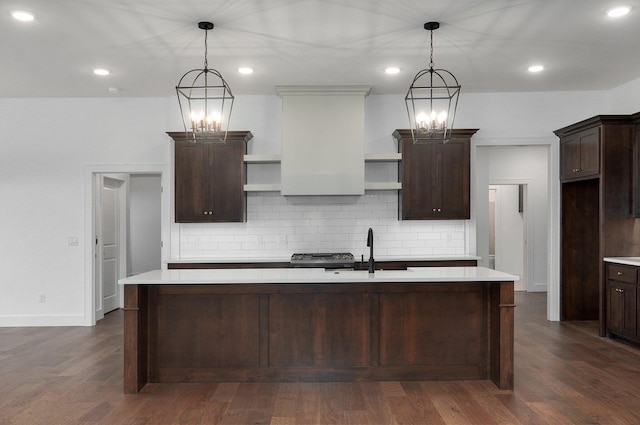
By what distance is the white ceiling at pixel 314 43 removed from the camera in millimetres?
→ 3866

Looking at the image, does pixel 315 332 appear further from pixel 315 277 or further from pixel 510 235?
pixel 510 235

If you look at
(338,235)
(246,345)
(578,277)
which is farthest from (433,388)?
(578,277)

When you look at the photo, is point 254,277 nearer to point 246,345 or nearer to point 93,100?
point 246,345

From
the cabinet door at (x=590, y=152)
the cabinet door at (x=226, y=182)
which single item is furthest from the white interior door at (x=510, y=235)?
the cabinet door at (x=226, y=182)

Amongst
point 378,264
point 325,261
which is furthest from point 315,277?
point 378,264

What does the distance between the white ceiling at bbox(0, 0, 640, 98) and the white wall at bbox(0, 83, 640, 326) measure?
1.22 feet

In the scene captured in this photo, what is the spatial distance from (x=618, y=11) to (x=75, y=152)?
6004 millimetres

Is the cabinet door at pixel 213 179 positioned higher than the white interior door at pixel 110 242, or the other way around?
the cabinet door at pixel 213 179

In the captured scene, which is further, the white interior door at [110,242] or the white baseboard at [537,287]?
the white baseboard at [537,287]

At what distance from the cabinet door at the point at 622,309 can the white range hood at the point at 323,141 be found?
288 centimetres

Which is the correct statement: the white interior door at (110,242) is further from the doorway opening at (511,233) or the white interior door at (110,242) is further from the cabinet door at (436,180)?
the doorway opening at (511,233)

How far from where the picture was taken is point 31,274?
257 inches

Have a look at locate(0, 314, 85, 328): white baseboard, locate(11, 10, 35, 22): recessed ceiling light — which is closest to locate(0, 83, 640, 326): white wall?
locate(0, 314, 85, 328): white baseboard

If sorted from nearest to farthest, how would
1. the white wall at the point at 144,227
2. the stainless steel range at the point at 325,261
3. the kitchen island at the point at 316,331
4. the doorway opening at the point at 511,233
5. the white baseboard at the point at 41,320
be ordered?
the kitchen island at the point at 316,331
the stainless steel range at the point at 325,261
the white baseboard at the point at 41,320
the doorway opening at the point at 511,233
the white wall at the point at 144,227
